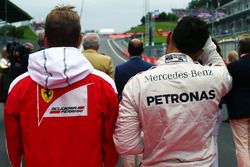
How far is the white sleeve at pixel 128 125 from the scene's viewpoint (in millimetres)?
2922

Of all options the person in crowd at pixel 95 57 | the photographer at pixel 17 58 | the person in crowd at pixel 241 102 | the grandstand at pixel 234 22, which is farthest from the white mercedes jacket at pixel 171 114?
the grandstand at pixel 234 22

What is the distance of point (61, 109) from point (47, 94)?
123 mm

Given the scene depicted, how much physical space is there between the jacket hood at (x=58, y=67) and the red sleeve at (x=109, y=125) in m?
0.20

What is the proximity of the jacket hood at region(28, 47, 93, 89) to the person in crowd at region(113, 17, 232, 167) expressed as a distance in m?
0.34

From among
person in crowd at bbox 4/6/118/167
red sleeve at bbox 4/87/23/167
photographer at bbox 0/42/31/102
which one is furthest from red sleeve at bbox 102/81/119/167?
photographer at bbox 0/42/31/102

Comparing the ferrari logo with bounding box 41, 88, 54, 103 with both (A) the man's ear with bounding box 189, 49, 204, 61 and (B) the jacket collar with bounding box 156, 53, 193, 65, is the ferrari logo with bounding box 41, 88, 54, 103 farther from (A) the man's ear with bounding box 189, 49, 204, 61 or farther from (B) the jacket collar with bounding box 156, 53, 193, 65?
(A) the man's ear with bounding box 189, 49, 204, 61

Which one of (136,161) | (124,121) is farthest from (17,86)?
(136,161)

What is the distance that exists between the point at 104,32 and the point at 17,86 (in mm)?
122832

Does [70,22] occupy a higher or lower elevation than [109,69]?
higher

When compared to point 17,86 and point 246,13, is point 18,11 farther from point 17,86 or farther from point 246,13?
point 246,13

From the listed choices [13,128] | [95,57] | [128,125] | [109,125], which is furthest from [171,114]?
[95,57]

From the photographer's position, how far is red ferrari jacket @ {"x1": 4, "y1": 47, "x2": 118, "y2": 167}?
9.28ft

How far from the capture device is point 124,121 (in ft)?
9.59

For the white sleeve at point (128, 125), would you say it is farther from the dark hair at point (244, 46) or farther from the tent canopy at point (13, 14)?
the tent canopy at point (13, 14)
